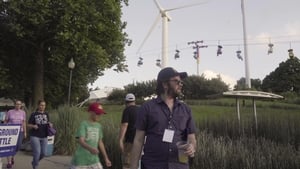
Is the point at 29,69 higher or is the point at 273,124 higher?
the point at 29,69

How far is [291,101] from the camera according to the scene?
41031 millimetres

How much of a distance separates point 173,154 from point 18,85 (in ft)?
95.1

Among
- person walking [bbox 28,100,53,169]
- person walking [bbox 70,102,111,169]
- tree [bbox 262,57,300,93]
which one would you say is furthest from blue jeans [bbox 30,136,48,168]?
tree [bbox 262,57,300,93]

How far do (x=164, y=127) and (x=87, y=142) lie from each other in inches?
106

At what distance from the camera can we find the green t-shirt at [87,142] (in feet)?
22.2

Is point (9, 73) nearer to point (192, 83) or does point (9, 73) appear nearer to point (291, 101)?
point (291, 101)

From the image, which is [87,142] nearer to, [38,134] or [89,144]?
[89,144]

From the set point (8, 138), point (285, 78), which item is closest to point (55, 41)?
point (8, 138)

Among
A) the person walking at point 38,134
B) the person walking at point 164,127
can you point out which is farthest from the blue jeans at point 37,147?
the person walking at point 164,127

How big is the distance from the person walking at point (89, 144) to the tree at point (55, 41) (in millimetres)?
19814

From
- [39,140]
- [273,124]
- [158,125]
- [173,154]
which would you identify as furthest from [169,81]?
[273,124]

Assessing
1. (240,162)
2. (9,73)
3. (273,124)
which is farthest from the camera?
(9,73)

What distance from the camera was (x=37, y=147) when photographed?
10.7m

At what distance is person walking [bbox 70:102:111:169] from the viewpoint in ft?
22.1
